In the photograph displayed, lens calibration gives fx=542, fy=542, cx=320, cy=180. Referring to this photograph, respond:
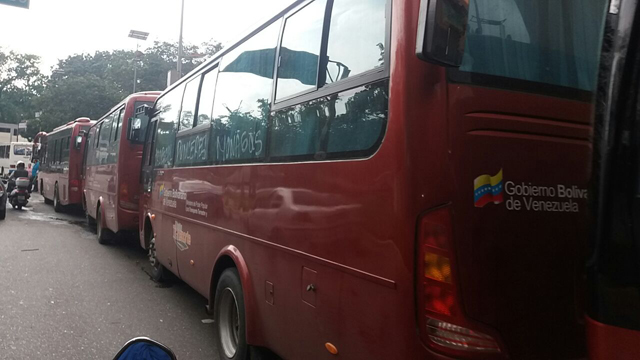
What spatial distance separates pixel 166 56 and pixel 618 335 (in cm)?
4508

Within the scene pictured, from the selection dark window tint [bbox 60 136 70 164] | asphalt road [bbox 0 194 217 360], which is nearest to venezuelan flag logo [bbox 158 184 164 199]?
asphalt road [bbox 0 194 217 360]

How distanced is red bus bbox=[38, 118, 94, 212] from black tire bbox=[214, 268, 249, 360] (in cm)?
1285

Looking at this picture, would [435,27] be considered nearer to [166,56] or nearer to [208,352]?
[208,352]

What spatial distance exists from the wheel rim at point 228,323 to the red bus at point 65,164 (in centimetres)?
1289

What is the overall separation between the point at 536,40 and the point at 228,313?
313 centimetres

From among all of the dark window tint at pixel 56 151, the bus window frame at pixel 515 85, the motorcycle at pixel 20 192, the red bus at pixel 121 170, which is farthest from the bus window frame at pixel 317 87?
the dark window tint at pixel 56 151

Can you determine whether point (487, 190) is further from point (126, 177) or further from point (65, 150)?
point (65, 150)

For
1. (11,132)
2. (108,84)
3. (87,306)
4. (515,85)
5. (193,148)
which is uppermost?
A: (108,84)

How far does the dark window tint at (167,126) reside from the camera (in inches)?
263

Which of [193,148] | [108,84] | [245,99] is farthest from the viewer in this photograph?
[108,84]

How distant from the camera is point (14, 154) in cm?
3762

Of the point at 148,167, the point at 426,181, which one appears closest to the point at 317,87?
the point at 426,181

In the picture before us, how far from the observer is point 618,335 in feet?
5.98

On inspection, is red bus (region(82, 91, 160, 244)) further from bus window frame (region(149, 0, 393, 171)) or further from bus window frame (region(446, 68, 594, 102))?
bus window frame (region(446, 68, 594, 102))
